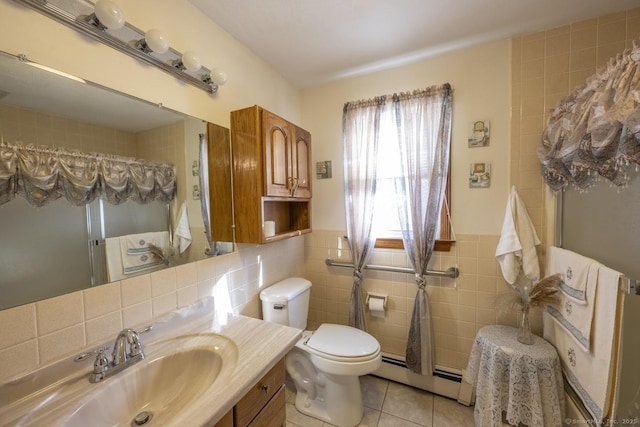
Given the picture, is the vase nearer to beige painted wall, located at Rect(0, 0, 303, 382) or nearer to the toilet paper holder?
the toilet paper holder

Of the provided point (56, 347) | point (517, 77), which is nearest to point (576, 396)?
point (517, 77)

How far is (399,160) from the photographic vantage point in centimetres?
179

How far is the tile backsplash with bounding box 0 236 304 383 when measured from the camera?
0.71 meters

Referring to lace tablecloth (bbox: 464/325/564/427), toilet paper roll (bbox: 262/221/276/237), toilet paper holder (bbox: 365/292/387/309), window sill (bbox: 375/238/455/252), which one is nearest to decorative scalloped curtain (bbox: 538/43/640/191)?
window sill (bbox: 375/238/455/252)

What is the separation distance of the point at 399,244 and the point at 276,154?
3.76 feet

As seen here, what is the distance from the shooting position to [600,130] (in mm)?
923

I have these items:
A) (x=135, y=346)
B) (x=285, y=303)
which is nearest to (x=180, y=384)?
(x=135, y=346)

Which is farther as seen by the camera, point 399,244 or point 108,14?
point 399,244

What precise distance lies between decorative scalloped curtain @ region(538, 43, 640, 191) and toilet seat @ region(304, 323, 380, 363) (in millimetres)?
1430

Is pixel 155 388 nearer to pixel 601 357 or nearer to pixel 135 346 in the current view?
pixel 135 346

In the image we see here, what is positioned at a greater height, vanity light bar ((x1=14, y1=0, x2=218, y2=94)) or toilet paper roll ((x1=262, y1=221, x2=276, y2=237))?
vanity light bar ((x1=14, y1=0, x2=218, y2=94))

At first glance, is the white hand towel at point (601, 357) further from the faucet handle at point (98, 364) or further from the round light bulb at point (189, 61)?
the round light bulb at point (189, 61)

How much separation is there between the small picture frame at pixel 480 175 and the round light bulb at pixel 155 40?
6.15ft

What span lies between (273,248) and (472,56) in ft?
6.38
